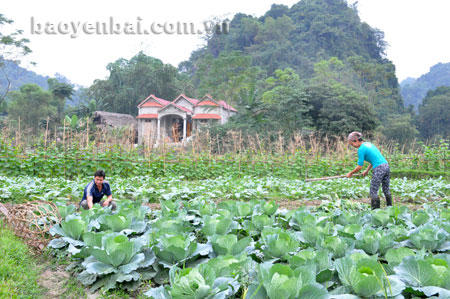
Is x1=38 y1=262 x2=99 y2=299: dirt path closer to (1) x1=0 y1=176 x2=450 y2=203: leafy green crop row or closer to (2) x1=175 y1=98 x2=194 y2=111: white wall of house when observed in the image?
(1) x1=0 y1=176 x2=450 y2=203: leafy green crop row

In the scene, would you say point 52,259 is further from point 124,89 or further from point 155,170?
point 124,89

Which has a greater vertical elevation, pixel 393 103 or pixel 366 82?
pixel 366 82

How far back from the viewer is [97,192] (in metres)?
4.19

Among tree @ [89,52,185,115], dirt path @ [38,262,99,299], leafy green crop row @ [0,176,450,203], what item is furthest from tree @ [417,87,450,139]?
dirt path @ [38,262,99,299]

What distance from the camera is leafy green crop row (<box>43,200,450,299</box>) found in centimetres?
159

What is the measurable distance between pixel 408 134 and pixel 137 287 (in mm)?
32243

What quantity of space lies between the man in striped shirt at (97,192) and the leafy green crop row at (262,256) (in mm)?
805

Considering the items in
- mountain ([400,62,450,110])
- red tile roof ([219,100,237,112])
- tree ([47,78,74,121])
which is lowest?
red tile roof ([219,100,237,112])

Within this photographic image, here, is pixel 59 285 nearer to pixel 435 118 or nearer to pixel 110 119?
pixel 110 119

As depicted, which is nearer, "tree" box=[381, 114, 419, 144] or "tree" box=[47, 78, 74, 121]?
"tree" box=[381, 114, 419, 144]

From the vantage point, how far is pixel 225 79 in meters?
29.5

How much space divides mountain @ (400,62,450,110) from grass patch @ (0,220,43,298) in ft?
205

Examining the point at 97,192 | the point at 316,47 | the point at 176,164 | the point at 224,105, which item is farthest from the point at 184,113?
the point at 316,47

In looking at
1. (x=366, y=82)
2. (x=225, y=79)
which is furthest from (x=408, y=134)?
(x=225, y=79)
